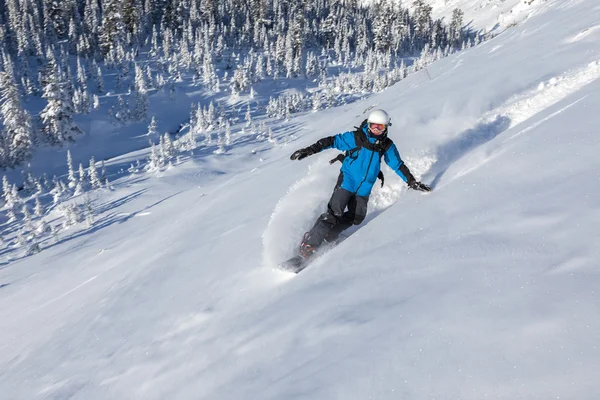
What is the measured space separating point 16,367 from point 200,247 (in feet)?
11.9

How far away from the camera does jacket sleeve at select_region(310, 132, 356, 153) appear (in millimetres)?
5574

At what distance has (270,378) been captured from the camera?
279cm

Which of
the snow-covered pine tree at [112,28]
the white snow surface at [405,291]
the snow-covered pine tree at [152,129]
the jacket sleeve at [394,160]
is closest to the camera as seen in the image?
the white snow surface at [405,291]

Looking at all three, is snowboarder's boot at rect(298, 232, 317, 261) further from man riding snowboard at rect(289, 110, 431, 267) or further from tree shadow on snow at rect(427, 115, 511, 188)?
tree shadow on snow at rect(427, 115, 511, 188)

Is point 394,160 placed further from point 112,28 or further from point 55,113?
point 112,28

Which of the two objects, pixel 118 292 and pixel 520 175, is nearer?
pixel 520 175

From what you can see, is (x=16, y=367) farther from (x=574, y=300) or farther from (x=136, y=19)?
(x=136, y=19)

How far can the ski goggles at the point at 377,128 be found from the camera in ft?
17.5

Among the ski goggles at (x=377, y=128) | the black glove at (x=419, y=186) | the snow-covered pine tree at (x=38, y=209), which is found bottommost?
the snow-covered pine tree at (x=38, y=209)

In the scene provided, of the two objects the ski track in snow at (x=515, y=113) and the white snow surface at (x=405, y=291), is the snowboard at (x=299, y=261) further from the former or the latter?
the ski track in snow at (x=515, y=113)

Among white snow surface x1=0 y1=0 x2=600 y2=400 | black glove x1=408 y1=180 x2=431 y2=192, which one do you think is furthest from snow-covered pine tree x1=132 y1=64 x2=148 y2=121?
black glove x1=408 y1=180 x2=431 y2=192

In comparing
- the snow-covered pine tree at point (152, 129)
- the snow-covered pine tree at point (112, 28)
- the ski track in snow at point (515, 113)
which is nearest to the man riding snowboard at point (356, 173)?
the ski track in snow at point (515, 113)

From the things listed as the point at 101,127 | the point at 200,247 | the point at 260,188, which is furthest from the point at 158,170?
the point at 200,247

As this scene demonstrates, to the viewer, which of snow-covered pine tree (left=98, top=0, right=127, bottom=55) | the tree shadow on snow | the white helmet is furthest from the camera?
snow-covered pine tree (left=98, top=0, right=127, bottom=55)
